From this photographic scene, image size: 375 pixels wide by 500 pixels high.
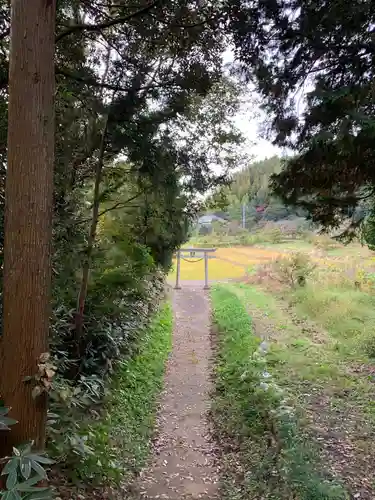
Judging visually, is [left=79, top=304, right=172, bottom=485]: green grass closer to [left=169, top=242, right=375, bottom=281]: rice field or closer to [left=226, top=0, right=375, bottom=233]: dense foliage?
[left=226, top=0, right=375, bottom=233]: dense foliage

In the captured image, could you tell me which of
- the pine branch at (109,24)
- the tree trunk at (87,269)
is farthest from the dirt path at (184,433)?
the pine branch at (109,24)

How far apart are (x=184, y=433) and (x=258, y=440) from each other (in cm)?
86

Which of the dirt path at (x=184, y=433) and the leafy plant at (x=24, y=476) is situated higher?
the leafy plant at (x=24, y=476)

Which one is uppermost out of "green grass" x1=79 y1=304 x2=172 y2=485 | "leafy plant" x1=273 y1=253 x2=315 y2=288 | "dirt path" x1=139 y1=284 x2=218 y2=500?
"leafy plant" x1=273 y1=253 x2=315 y2=288

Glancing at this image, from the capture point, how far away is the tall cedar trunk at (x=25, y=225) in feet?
6.44

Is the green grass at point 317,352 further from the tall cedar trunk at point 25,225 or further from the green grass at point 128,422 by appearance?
the tall cedar trunk at point 25,225

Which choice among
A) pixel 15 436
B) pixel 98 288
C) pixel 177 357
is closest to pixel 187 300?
pixel 177 357

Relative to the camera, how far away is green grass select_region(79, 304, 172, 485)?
121 inches

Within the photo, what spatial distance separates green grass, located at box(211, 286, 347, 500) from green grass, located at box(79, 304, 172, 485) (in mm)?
814

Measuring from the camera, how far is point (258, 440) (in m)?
3.71

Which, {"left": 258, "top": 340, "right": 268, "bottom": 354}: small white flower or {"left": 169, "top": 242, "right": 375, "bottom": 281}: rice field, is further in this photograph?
{"left": 169, "top": 242, "right": 375, "bottom": 281}: rice field

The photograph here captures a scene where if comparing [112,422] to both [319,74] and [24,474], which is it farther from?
[319,74]

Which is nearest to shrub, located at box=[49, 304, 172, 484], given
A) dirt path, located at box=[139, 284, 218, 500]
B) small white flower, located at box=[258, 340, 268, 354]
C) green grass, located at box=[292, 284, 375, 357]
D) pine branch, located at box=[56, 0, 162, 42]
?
dirt path, located at box=[139, 284, 218, 500]

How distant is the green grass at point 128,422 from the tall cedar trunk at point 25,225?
1180 mm
